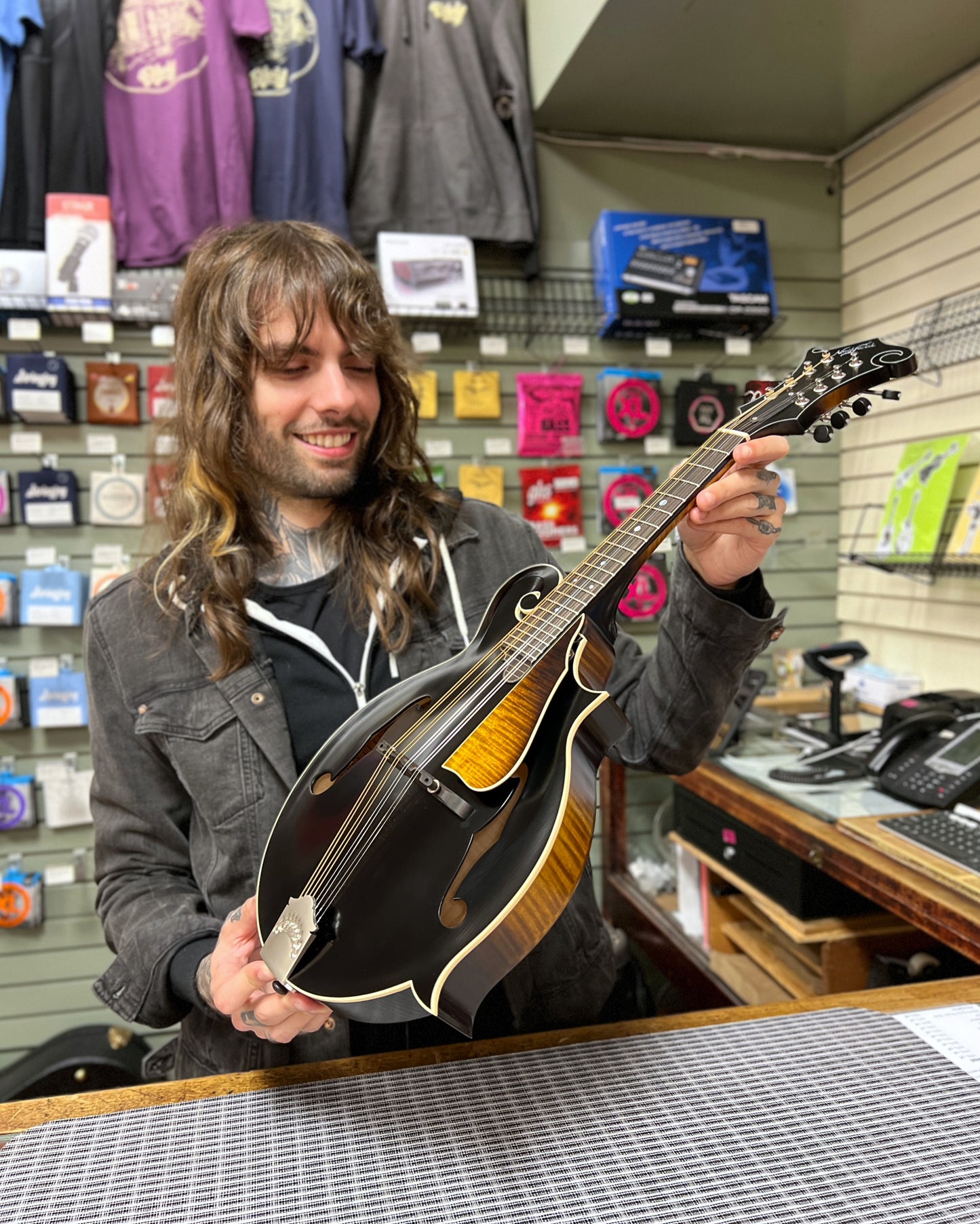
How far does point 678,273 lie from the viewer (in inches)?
109

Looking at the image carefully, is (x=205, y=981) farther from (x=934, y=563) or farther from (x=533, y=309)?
(x=533, y=309)

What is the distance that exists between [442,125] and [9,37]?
1272 millimetres

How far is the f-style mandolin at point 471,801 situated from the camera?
1.94 ft

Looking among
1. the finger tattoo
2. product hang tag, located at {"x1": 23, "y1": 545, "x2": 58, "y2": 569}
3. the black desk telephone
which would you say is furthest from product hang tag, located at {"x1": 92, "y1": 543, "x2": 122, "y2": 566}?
the black desk telephone

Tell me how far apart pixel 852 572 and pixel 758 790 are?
4.86 feet

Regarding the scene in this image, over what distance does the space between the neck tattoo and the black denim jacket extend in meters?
0.10

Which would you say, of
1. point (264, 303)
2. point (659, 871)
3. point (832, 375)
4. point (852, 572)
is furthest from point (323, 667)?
point (852, 572)

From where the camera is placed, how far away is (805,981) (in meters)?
1.81

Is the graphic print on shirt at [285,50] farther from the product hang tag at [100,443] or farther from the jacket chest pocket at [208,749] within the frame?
the jacket chest pocket at [208,749]

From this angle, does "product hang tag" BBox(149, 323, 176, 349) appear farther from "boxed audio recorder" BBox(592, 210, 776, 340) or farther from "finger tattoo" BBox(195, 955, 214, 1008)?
"finger tattoo" BBox(195, 955, 214, 1008)

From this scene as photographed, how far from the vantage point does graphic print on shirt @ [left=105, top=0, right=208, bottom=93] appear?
245cm

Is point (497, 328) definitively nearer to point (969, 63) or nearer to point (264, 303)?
point (969, 63)

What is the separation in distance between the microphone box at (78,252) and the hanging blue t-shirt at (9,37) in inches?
8.0

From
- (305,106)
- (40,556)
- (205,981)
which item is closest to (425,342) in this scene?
(305,106)
